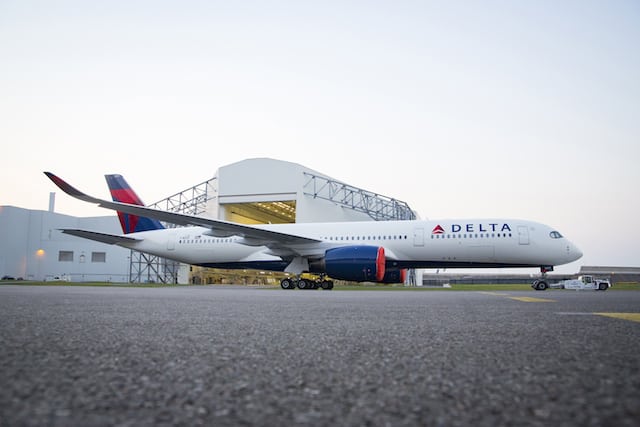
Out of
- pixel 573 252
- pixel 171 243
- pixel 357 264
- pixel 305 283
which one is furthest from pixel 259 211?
pixel 573 252

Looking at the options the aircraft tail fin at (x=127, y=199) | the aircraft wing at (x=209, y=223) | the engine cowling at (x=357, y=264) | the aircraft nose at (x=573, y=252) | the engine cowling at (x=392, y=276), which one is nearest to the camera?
the aircraft wing at (x=209, y=223)

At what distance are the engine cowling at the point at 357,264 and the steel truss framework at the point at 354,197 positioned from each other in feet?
48.5

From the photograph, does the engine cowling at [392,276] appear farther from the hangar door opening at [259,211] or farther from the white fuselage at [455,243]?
the hangar door opening at [259,211]

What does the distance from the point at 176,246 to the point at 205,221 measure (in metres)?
6.02

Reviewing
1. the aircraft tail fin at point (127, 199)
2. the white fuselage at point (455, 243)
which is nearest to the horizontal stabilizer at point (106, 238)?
the aircraft tail fin at point (127, 199)

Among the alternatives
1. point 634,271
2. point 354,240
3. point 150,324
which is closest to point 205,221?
point 354,240

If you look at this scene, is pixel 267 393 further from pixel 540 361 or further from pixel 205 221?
pixel 205 221

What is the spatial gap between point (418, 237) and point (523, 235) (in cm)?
344

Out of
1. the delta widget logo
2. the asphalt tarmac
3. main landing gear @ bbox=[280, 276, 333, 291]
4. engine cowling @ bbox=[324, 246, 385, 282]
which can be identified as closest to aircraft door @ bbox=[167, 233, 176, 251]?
main landing gear @ bbox=[280, 276, 333, 291]

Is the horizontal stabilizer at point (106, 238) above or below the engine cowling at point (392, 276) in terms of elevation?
above

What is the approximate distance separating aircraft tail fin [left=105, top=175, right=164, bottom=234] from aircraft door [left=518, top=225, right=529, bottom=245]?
1469 cm

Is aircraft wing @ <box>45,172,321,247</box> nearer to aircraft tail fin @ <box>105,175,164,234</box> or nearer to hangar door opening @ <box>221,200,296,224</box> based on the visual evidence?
aircraft tail fin @ <box>105,175,164,234</box>

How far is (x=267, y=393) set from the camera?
1279mm

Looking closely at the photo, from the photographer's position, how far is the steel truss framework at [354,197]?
99.9 ft
